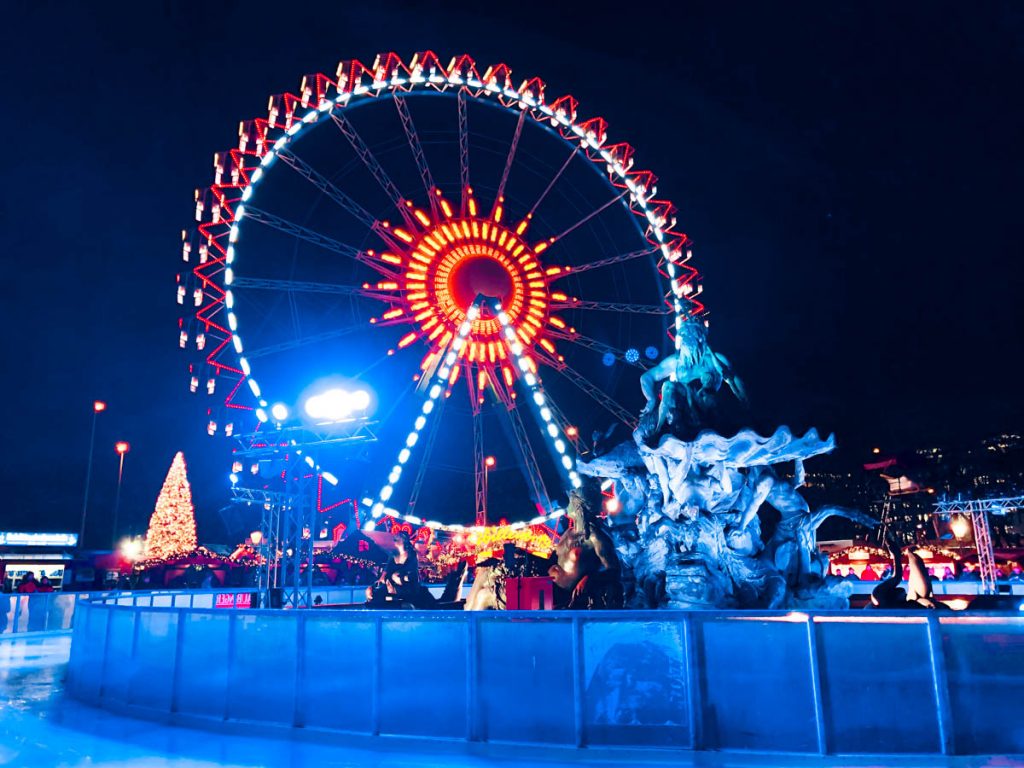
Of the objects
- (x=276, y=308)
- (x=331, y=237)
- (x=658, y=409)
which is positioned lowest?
(x=658, y=409)

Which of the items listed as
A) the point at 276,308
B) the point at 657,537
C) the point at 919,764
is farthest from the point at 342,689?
the point at 276,308

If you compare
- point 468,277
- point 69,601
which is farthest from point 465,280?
point 69,601

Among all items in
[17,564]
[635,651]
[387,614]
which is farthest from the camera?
[17,564]

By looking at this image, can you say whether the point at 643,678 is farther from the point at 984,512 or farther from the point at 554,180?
the point at 984,512

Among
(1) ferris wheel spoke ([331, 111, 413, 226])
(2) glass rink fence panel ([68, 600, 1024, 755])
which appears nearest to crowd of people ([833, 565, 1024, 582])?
(1) ferris wheel spoke ([331, 111, 413, 226])

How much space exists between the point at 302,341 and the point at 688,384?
1212 centimetres

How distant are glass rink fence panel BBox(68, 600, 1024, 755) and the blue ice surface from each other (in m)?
0.12

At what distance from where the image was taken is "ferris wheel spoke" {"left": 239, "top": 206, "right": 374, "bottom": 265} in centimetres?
2196

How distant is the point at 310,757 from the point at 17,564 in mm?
41638

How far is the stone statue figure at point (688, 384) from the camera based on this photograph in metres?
15.1

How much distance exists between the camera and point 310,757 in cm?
691

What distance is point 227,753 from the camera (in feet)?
23.2

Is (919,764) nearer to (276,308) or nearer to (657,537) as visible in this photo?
(657,537)

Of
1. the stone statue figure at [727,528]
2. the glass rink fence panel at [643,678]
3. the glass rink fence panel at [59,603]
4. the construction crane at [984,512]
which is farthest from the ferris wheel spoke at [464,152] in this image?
the construction crane at [984,512]
